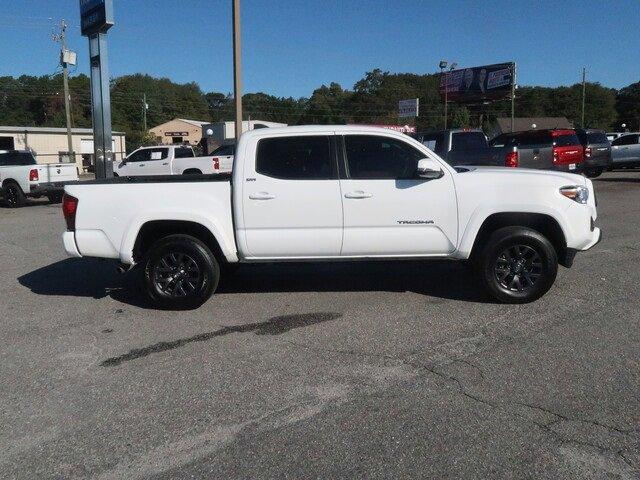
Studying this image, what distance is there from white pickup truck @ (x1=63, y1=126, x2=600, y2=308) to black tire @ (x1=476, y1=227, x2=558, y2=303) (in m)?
0.01

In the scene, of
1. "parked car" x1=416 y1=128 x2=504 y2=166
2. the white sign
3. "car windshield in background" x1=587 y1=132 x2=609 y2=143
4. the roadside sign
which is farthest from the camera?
the white sign

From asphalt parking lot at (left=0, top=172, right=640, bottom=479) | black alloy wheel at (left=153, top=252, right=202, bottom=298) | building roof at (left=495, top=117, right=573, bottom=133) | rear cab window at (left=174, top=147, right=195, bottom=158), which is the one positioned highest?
building roof at (left=495, top=117, right=573, bottom=133)

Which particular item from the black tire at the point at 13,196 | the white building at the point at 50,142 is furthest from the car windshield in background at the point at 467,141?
the white building at the point at 50,142

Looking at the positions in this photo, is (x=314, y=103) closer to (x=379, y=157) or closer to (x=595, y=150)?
(x=595, y=150)

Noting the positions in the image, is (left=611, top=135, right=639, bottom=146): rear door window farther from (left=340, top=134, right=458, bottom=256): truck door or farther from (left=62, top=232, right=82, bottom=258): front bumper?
(left=62, top=232, right=82, bottom=258): front bumper

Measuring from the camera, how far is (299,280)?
7527 mm

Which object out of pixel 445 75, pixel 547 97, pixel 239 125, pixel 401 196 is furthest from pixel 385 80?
pixel 401 196

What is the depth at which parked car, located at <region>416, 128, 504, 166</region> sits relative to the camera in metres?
16.2

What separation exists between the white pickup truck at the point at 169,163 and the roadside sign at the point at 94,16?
22.8 ft

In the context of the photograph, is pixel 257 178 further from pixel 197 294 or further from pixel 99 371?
pixel 99 371

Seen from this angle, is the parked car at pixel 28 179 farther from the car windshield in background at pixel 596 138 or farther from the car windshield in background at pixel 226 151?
the car windshield in background at pixel 596 138

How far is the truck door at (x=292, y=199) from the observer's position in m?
6.04

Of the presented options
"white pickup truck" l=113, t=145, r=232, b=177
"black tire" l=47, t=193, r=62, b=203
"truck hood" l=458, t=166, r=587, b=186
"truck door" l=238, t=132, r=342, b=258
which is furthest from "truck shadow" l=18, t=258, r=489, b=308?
"white pickup truck" l=113, t=145, r=232, b=177

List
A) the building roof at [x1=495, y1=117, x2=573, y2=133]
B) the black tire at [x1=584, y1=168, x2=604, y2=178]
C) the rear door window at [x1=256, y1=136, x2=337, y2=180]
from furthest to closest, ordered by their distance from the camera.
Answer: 1. the building roof at [x1=495, y1=117, x2=573, y2=133]
2. the black tire at [x1=584, y1=168, x2=604, y2=178]
3. the rear door window at [x1=256, y1=136, x2=337, y2=180]
